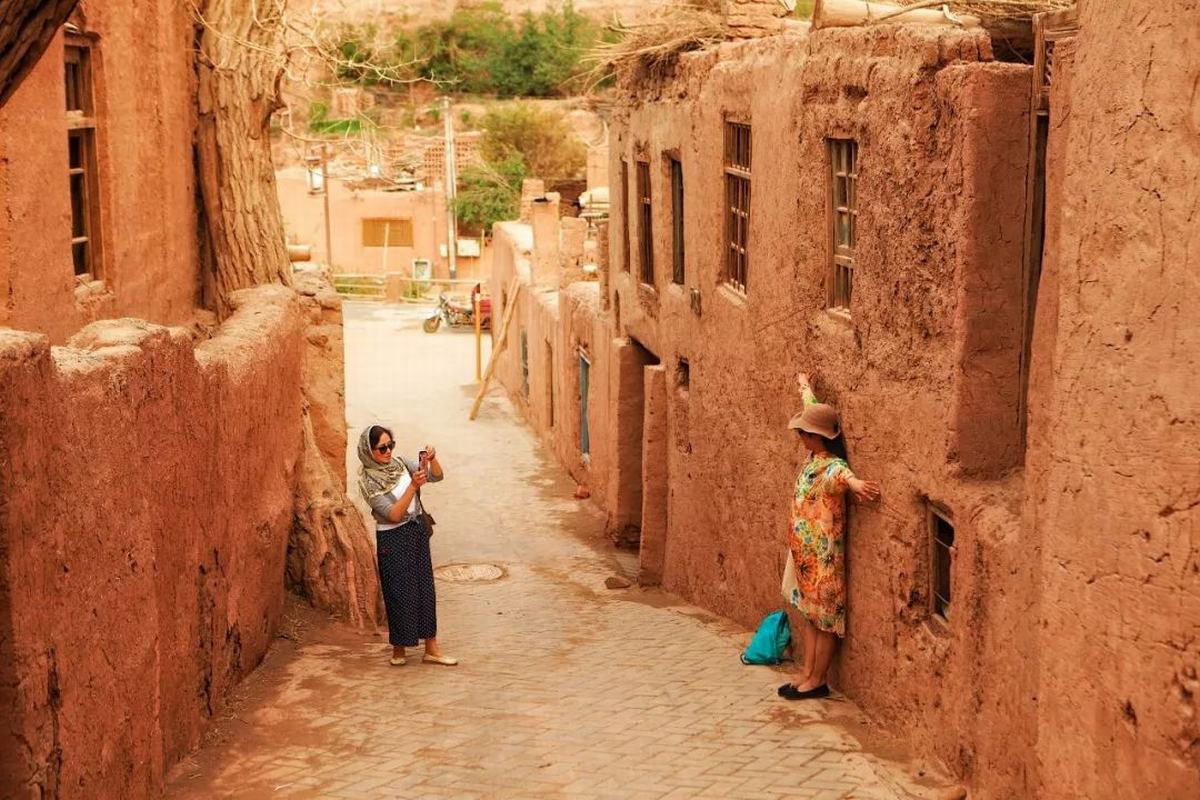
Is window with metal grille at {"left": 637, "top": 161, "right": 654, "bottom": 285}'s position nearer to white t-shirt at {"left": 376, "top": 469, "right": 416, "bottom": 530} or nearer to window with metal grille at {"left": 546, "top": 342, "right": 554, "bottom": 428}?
white t-shirt at {"left": 376, "top": 469, "right": 416, "bottom": 530}

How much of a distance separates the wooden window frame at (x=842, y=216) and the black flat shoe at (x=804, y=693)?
2.04 m

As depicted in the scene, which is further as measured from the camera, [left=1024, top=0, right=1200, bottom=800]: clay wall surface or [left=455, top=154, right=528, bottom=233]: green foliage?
[left=455, top=154, right=528, bottom=233]: green foliage

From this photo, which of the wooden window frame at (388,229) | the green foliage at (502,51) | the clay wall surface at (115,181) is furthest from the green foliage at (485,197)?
the clay wall surface at (115,181)

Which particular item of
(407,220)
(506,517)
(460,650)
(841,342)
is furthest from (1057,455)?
(407,220)

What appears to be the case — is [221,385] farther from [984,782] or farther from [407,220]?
[407,220]

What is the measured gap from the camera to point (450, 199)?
45781 mm

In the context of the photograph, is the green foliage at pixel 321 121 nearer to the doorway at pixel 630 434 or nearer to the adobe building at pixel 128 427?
the doorway at pixel 630 434

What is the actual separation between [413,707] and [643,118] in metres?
7.85

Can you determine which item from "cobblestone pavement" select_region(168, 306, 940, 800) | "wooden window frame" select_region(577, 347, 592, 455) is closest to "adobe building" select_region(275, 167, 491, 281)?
"wooden window frame" select_region(577, 347, 592, 455)

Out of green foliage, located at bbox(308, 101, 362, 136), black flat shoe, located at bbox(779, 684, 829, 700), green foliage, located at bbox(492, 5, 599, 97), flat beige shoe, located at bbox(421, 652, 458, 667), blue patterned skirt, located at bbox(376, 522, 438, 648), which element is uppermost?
green foliage, located at bbox(492, 5, 599, 97)

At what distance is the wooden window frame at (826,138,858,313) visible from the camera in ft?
28.5

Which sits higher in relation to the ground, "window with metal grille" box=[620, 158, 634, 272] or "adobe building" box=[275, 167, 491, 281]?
"window with metal grille" box=[620, 158, 634, 272]

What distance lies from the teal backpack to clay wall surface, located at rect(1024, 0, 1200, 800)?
3565mm

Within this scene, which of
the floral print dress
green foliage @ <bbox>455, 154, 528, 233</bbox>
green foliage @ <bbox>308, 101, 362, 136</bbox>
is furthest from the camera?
green foliage @ <bbox>308, 101, 362, 136</bbox>
